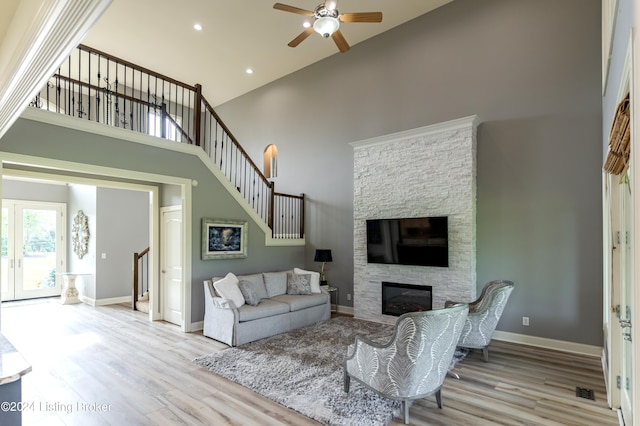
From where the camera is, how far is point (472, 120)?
5.19 metres

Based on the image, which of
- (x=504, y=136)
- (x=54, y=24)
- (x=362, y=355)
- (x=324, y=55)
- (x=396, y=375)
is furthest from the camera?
(x=324, y=55)

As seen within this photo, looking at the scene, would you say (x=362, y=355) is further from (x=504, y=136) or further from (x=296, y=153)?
(x=296, y=153)

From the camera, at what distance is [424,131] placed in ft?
18.6

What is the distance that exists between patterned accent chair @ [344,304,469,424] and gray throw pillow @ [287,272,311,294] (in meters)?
3.11

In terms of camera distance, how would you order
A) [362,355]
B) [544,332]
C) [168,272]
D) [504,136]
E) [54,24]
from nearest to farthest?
1. [54,24]
2. [362,355]
3. [544,332]
4. [504,136]
5. [168,272]

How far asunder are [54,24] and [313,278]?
5575mm

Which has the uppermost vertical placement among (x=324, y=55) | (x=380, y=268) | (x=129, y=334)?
(x=324, y=55)

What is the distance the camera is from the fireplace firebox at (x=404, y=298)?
5.66 meters

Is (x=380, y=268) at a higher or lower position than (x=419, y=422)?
higher

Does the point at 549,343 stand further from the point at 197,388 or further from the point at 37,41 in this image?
the point at 37,41

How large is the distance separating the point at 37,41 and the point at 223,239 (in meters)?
4.99

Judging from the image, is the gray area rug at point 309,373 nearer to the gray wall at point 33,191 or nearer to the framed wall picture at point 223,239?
the framed wall picture at point 223,239

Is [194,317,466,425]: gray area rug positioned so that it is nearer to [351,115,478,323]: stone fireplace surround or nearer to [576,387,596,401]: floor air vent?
[351,115,478,323]: stone fireplace surround

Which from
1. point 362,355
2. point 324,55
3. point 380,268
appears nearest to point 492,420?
point 362,355
